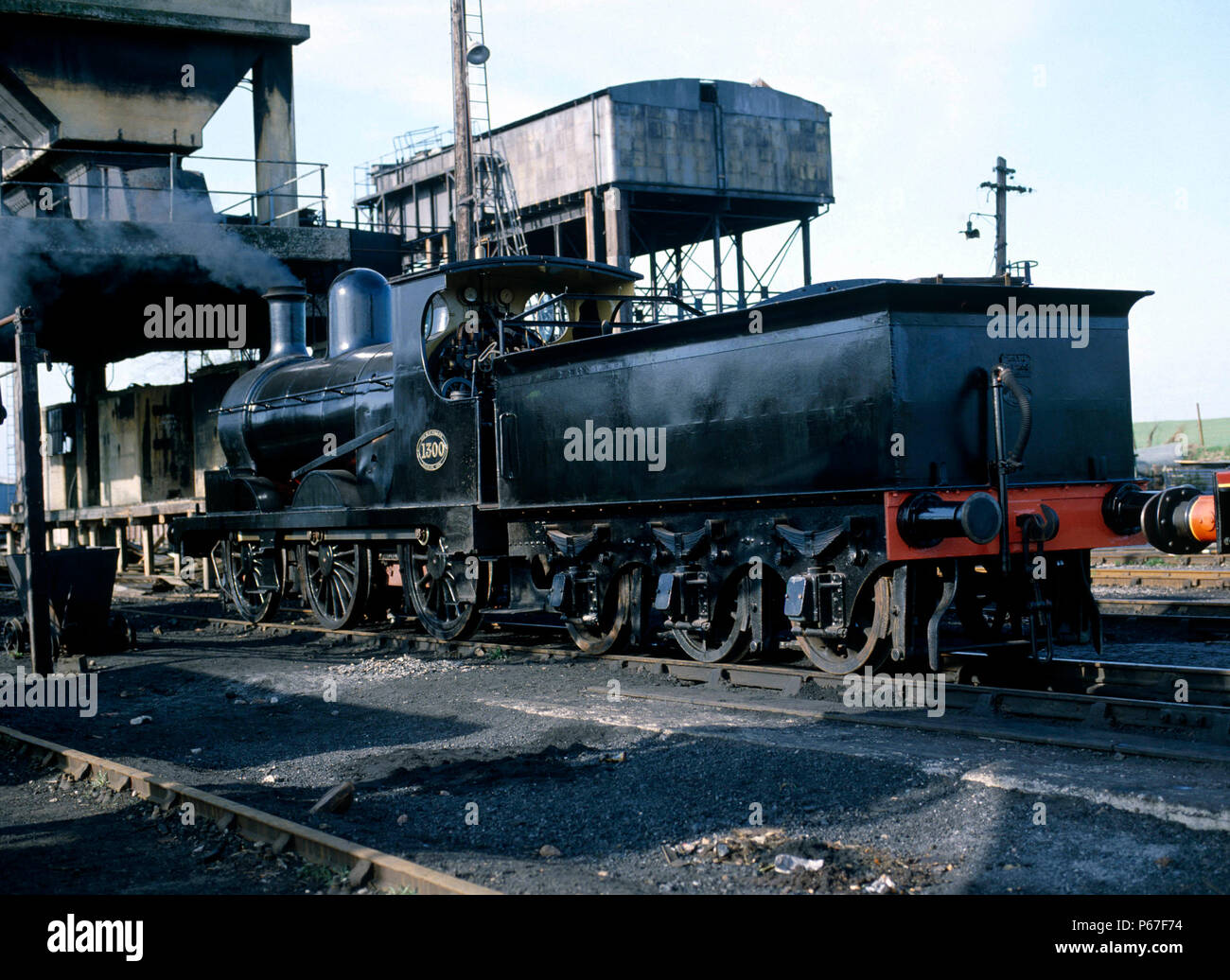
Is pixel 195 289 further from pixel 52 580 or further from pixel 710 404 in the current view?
pixel 710 404

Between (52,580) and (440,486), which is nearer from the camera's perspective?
(440,486)

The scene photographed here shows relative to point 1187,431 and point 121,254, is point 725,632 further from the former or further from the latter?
point 1187,431

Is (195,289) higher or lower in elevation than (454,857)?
higher

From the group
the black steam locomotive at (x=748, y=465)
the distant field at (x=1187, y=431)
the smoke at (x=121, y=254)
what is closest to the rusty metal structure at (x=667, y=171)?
the smoke at (x=121, y=254)

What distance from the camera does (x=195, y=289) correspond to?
1931 cm

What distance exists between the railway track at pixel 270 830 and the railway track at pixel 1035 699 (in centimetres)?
326

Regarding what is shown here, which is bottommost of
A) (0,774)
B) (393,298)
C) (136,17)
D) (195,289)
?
(0,774)

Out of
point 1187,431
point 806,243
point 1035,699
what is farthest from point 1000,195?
point 1187,431

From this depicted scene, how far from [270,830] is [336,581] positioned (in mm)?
7655

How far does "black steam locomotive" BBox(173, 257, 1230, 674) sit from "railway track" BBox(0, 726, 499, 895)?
12.9 feet
